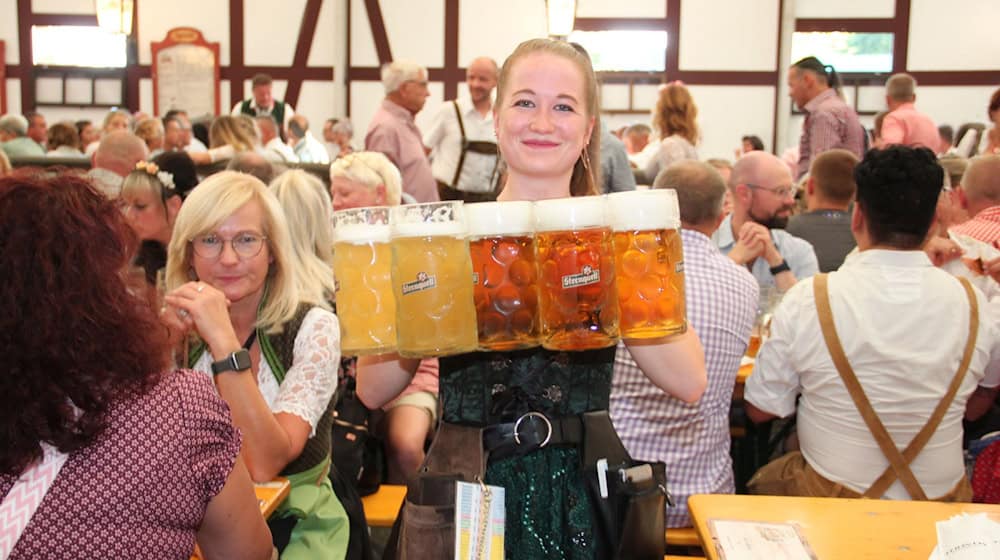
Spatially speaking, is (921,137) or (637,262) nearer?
(637,262)

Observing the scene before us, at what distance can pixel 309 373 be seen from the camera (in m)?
2.13

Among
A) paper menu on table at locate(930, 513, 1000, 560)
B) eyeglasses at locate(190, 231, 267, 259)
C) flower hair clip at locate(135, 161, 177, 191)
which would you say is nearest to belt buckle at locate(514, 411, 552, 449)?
paper menu on table at locate(930, 513, 1000, 560)

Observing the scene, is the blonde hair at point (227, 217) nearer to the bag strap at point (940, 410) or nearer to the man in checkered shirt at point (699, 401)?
the man in checkered shirt at point (699, 401)

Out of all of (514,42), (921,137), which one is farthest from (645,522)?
(514,42)

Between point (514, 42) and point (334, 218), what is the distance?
37.5 ft

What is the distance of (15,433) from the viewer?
4.10 feet

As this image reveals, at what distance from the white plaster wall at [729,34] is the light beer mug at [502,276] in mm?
11774

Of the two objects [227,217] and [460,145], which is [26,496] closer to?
[227,217]

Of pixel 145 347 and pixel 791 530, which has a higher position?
pixel 145 347

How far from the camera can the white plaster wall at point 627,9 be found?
1242 centimetres

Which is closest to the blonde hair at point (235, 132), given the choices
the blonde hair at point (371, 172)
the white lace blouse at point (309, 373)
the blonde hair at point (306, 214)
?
the blonde hair at point (371, 172)

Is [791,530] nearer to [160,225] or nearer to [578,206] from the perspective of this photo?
[578,206]

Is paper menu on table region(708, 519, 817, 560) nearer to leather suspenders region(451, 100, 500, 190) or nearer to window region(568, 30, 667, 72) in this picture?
leather suspenders region(451, 100, 500, 190)

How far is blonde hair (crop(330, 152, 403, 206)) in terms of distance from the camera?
4.03 metres
